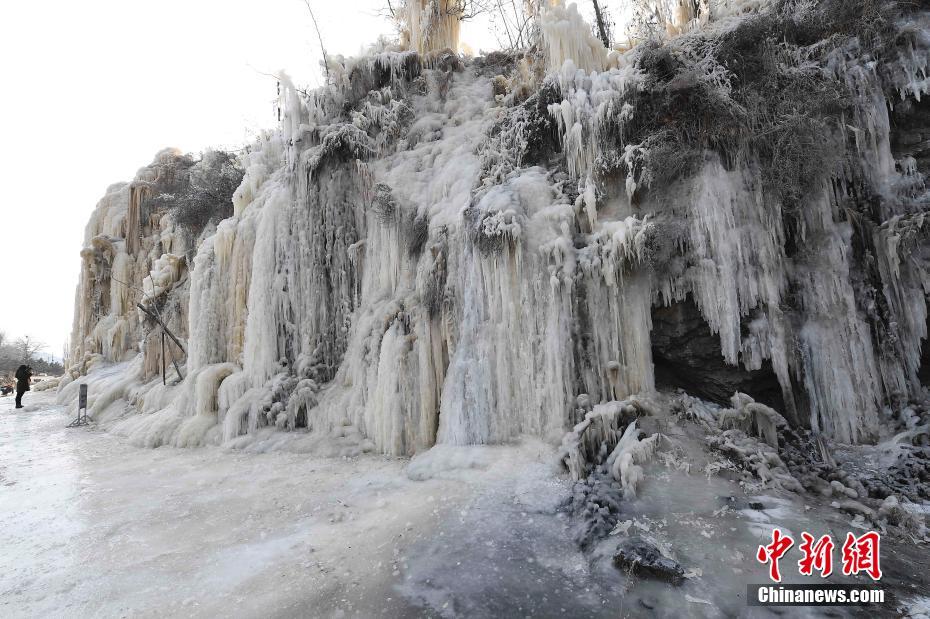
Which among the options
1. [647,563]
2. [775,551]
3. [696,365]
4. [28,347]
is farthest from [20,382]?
[28,347]

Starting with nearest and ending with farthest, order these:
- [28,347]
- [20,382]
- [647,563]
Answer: [647,563]
[20,382]
[28,347]

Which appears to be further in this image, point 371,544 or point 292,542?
point 292,542

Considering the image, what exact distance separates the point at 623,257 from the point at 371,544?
4.72 meters

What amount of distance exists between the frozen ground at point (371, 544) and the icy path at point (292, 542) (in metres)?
0.02

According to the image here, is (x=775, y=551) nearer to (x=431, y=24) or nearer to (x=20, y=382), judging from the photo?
(x=431, y=24)

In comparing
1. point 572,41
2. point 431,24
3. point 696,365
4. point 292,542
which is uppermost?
point 431,24

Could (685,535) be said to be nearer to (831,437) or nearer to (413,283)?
(831,437)

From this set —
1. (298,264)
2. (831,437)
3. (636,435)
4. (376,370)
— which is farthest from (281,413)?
(831,437)

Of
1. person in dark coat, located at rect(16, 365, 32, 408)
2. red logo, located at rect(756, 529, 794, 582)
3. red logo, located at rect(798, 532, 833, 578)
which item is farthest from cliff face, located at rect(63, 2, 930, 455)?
person in dark coat, located at rect(16, 365, 32, 408)

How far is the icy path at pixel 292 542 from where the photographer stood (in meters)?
3.40

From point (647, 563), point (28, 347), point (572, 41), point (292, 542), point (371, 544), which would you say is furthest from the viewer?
point (28, 347)

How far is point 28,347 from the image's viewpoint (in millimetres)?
46844

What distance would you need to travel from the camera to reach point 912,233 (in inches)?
213

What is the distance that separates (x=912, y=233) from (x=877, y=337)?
50.9 inches
